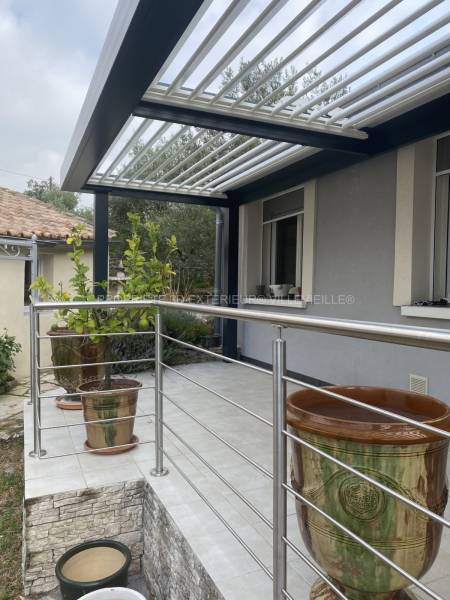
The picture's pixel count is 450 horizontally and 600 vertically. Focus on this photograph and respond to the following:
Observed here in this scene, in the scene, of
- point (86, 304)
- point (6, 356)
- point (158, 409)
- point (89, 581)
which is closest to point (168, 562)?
point (89, 581)

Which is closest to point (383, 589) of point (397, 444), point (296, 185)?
point (397, 444)

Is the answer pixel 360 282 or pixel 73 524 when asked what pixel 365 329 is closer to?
pixel 73 524

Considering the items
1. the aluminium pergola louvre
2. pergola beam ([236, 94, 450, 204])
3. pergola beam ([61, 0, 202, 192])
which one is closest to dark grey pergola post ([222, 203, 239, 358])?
pergola beam ([236, 94, 450, 204])

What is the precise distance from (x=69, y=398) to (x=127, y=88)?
9.68 ft

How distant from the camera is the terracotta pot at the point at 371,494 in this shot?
1208 millimetres

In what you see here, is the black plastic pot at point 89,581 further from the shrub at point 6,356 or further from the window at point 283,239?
the shrub at point 6,356

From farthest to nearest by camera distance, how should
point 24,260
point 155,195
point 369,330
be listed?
point 24,260
point 155,195
point 369,330

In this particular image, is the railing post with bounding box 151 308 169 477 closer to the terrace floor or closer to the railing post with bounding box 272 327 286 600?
the terrace floor

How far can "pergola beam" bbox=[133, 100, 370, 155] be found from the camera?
3340 mm

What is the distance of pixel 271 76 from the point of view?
287 centimetres

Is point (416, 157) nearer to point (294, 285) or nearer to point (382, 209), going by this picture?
point (382, 209)

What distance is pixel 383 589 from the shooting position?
130 cm

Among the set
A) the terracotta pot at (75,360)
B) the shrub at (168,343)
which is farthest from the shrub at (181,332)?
the terracotta pot at (75,360)

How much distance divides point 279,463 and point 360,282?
11.4ft
